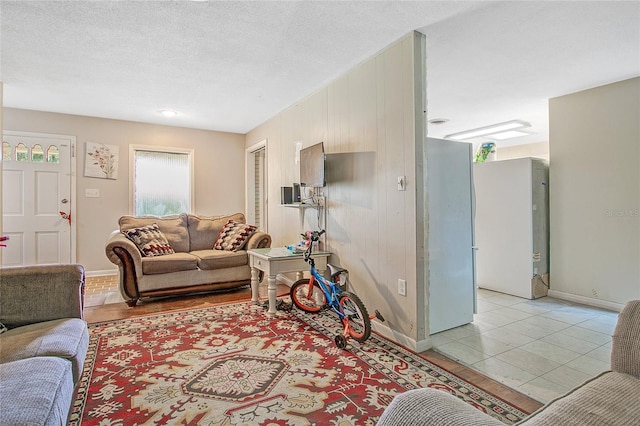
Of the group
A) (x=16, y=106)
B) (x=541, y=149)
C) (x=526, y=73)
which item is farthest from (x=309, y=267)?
(x=541, y=149)

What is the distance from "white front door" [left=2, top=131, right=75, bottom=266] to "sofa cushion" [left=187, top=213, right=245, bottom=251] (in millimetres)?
1867

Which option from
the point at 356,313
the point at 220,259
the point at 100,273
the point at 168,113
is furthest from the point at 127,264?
the point at 356,313

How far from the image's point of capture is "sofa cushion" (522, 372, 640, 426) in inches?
28.0

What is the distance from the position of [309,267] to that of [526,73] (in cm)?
286

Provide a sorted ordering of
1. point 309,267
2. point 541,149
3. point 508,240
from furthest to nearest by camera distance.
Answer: point 541,149, point 508,240, point 309,267

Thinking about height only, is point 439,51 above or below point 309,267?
above

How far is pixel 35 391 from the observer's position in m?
1.14

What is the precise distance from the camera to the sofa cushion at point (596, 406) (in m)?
0.71

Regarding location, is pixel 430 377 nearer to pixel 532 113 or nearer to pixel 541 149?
pixel 532 113

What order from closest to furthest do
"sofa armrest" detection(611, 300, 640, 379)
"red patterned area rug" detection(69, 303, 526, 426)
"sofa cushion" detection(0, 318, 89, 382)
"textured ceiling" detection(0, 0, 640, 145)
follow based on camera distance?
"sofa armrest" detection(611, 300, 640, 379) → "sofa cushion" detection(0, 318, 89, 382) → "red patterned area rug" detection(69, 303, 526, 426) → "textured ceiling" detection(0, 0, 640, 145)

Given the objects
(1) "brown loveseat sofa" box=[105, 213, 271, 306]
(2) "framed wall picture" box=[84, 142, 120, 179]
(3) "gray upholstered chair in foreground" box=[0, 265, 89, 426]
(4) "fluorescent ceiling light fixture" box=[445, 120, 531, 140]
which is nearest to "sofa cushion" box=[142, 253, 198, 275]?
(1) "brown loveseat sofa" box=[105, 213, 271, 306]

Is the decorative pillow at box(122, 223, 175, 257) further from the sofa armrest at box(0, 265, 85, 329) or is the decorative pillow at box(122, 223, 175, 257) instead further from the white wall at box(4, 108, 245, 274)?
the sofa armrest at box(0, 265, 85, 329)

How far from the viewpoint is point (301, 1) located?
2.12 meters

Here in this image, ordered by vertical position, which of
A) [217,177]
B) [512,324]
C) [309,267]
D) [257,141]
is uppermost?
[257,141]
